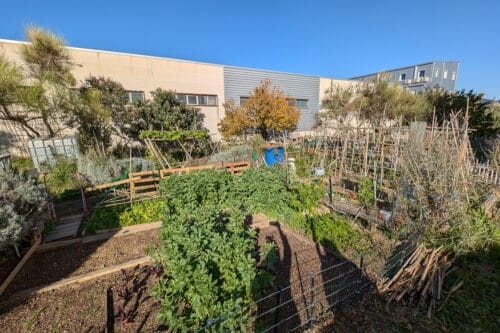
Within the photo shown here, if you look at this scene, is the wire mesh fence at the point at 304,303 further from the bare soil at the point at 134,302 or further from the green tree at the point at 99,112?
the green tree at the point at 99,112

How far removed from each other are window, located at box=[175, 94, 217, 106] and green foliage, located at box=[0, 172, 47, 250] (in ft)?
38.5

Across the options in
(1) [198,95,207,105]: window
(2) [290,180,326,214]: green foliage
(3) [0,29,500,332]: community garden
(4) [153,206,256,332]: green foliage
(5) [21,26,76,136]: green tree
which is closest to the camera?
(4) [153,206,256,332]: green foliage

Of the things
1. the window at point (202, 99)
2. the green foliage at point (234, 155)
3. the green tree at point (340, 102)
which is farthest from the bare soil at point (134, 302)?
the green tree at point (340, 102)

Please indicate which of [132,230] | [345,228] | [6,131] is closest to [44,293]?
[132,230]

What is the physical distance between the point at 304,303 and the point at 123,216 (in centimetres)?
445

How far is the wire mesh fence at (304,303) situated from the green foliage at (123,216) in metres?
3.08

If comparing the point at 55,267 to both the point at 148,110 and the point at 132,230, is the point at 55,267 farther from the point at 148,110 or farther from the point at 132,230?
the point at 148,110

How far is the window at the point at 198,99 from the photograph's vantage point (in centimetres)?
1448

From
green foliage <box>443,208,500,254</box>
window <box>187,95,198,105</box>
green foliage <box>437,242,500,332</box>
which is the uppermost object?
window <box>187,95,198,105</box>

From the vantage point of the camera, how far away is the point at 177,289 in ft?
6.72

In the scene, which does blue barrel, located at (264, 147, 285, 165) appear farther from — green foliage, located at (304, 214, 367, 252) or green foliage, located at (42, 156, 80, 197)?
green foliage, located at (42, 156, 80, 197)

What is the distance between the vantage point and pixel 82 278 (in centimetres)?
320

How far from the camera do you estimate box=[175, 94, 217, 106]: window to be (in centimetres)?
1448

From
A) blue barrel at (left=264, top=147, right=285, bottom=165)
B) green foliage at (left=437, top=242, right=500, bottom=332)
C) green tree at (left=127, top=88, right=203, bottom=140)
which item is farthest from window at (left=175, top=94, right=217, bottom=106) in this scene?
green foliage at (left=437, top=242, right=500, bottom=332)
